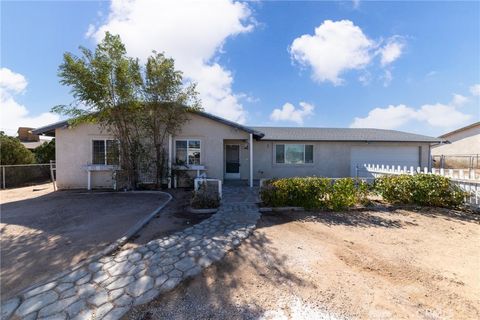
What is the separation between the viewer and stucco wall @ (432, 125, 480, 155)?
2351 centimetres

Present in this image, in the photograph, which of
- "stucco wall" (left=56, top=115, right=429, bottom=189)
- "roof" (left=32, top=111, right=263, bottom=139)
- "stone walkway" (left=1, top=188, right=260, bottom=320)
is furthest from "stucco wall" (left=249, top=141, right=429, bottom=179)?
"stone walkway" (left=1, top=188, right=260, bottom=320)

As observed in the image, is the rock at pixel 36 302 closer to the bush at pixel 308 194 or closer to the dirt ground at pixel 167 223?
the dirt ground at pixel 167 223

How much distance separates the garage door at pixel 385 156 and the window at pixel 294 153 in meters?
2.93

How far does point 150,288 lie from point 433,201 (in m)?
8.56

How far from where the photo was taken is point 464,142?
24781 mm

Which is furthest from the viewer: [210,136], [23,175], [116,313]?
[23,175]

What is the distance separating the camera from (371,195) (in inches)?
316

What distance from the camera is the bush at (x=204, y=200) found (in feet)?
22.3

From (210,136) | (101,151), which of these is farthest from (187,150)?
(101,151)

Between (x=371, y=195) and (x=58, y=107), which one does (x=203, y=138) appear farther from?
(x=371, y=195)

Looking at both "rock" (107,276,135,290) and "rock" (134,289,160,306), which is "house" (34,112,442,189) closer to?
"rock" (107,276,135,290)

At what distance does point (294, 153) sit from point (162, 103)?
27.2 ft

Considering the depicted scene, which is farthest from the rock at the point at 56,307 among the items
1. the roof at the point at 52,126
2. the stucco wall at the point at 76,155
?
the roof at the point at 52,126

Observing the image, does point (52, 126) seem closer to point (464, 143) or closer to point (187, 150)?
point (187, 150)
